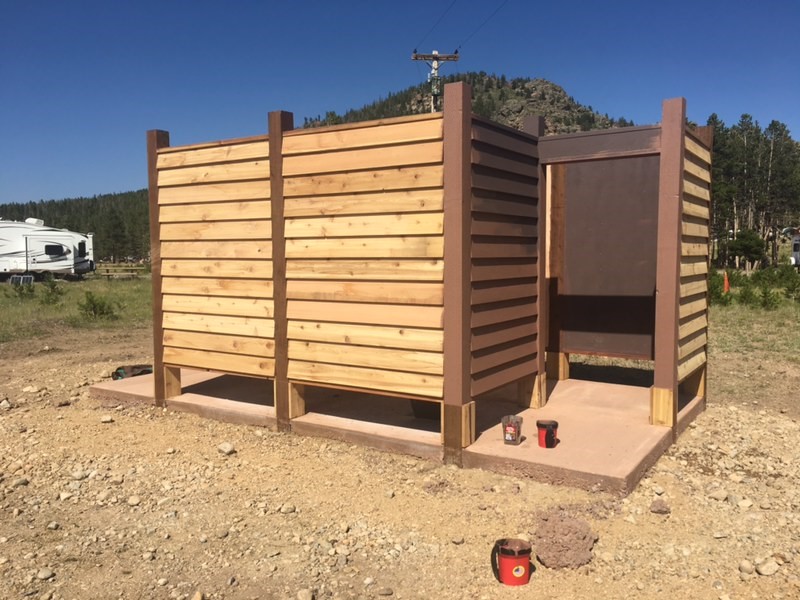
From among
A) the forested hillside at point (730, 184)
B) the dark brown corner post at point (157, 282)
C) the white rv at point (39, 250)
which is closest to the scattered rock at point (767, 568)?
the dark brown corner post at point (157, 282)

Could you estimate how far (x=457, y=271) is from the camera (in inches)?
190

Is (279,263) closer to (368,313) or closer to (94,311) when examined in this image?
(368,313)

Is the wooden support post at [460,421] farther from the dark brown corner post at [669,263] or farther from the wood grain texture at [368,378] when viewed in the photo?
the dark brown corner post at [669,263]

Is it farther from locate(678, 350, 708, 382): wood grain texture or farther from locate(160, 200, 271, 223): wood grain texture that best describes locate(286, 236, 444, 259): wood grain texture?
locate(678, 350, 708, 382): wood grain texture

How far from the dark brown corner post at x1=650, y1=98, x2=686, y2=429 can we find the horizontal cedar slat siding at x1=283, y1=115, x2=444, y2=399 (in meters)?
1.93

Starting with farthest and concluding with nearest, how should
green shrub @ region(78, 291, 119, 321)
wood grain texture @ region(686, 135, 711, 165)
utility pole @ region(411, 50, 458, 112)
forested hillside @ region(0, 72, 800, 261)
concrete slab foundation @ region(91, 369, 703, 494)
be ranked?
forested hillside @ region(0, 72, 800, 261)
utility pole @ region(411, 50, 458, 112)
green shrub @ region(78, 291, 119, 321)
wood grain texture @ region(686, 135, 711, 165)
concrete slab foundation @ region(91, 369, 703, 494)

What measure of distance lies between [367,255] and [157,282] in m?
2.71

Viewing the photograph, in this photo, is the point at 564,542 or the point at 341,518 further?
the point at 341,518

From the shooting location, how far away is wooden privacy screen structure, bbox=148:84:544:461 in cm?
493

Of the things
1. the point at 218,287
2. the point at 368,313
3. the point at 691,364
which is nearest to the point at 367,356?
the point at 368,313

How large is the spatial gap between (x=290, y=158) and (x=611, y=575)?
13.2ft

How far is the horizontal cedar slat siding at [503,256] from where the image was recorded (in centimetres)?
506

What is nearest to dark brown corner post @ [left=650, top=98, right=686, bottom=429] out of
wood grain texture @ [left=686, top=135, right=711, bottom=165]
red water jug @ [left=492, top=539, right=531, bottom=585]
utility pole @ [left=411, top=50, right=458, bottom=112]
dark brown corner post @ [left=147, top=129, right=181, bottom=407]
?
Answer: wood grain texture @ [left=686, top=135, right=711, bottom=165]

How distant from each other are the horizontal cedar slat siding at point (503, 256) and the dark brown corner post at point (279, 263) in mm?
1759
